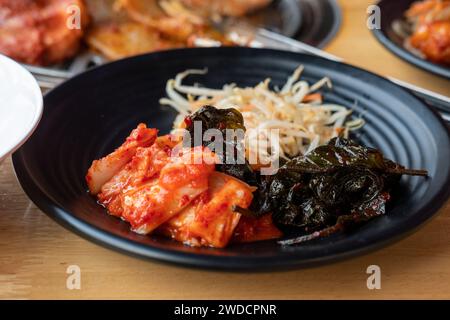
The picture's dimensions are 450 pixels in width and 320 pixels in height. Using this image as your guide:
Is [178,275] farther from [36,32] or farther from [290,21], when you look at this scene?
[290,21]

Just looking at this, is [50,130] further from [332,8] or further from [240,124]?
[332,8]

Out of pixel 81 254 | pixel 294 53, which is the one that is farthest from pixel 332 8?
pixel 81 254

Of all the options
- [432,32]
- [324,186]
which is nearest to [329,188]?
[324,186]

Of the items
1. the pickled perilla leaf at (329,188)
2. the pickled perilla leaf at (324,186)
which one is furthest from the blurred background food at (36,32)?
the pickled perilla leaf at (329,188)

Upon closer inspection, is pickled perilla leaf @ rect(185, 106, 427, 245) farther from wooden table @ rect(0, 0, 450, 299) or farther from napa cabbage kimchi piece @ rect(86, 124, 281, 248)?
wooden table @ rect(0, 0, 450, 299)

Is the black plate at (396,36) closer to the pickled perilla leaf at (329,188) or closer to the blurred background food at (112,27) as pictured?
the blurred background food at (112,27)
